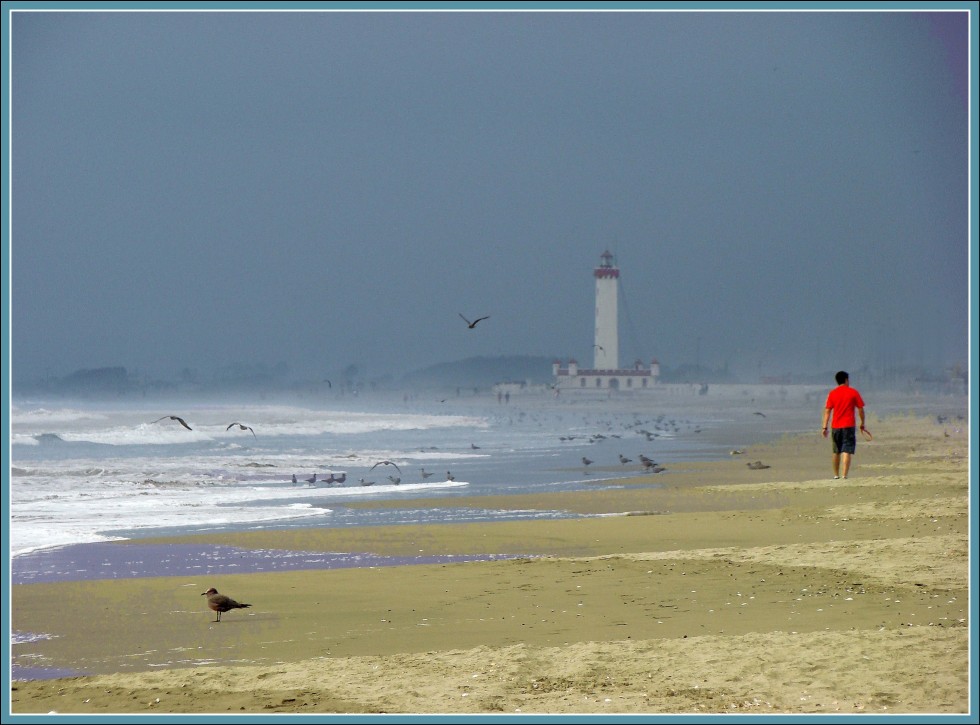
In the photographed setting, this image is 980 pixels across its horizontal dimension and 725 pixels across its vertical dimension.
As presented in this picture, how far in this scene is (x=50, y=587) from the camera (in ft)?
29.5

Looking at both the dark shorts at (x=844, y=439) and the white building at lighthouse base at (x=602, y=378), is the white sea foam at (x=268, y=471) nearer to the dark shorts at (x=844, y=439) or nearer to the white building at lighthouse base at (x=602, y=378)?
the dark shorts at (x=844, y=439)

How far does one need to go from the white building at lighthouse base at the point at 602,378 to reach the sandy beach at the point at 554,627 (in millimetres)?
86682

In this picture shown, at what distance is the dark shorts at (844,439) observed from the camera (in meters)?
13.1

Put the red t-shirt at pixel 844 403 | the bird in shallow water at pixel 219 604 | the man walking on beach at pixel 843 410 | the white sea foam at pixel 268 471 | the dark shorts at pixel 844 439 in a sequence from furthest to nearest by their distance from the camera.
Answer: the white sea foam at pixel 268 471
the dark shorts at pixel 844 439
the red t-shirt at pixel 844 403
the man walking on beach at pixel 843 410
the bird in shallow water at pixel 219 604

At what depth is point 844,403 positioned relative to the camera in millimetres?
11820

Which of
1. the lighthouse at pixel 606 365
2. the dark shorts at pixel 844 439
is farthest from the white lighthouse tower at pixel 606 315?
the dark shorts at pixel 844 439

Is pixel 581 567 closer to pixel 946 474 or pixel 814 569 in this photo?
pixel 814 569

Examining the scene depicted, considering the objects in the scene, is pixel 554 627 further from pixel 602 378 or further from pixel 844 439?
pixel 602 378

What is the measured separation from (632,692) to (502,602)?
7.70 feet

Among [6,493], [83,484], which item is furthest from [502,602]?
[83,484]

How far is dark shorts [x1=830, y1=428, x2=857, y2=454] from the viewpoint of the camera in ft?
42.9

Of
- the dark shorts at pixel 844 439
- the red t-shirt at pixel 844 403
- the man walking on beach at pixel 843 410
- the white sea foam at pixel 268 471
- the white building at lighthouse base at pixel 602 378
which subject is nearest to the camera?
the man walking on beach at pixel 843 410

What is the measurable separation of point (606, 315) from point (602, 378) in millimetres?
7042

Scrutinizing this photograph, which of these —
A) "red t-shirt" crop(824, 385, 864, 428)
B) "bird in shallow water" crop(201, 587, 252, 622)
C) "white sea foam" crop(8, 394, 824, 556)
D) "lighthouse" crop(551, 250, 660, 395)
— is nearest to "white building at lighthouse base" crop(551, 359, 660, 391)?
"lighthouse" crop(551, 250, 660, 395)
